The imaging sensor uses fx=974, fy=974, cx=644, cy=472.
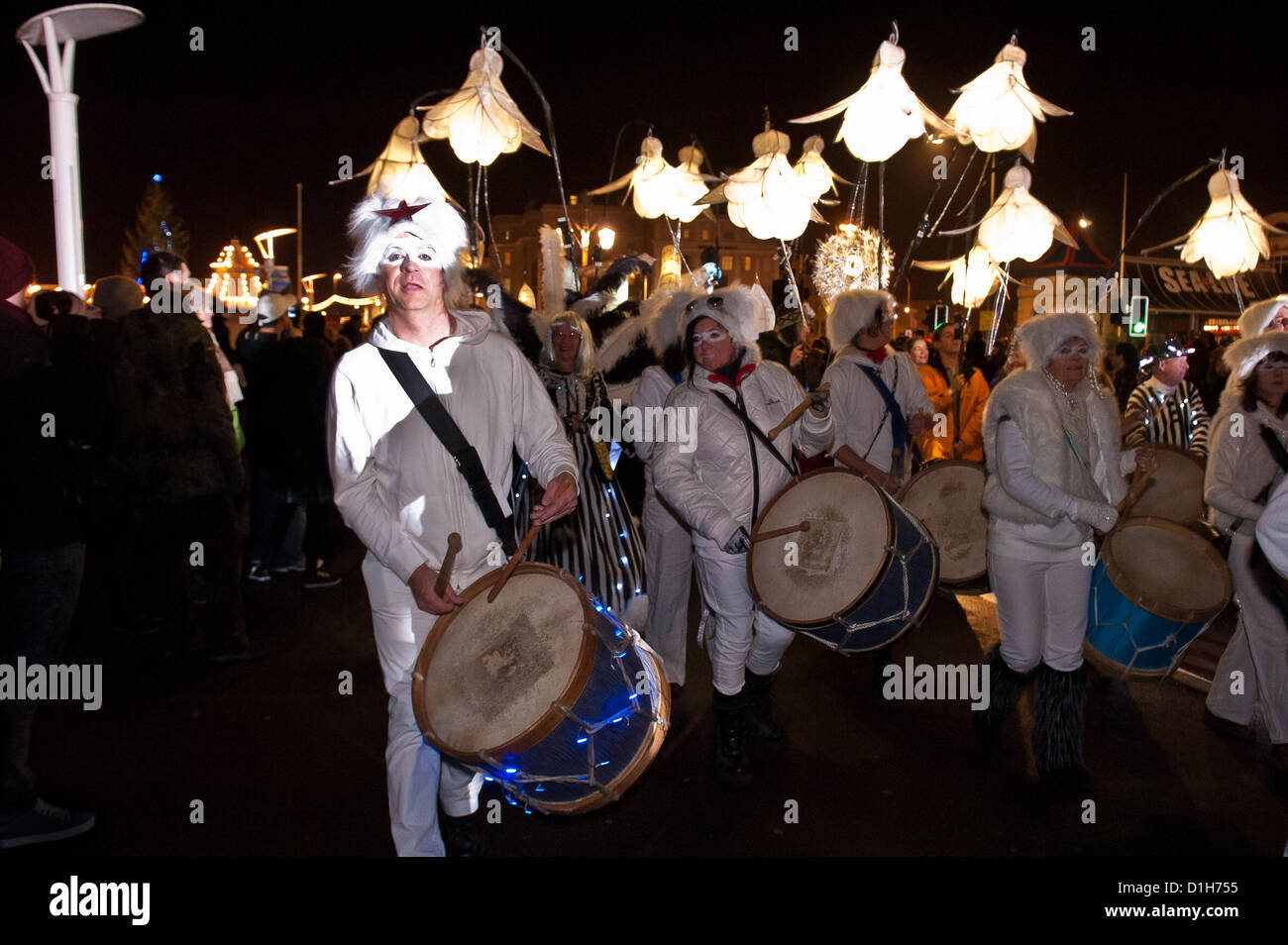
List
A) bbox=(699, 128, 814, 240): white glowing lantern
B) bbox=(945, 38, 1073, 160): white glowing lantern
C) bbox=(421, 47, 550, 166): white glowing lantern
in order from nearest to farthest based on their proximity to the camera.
→ bbox=(945, 38, 1073, 160): white glowing lantern, bbox=(421, 47, 550, 166): white glowing lantern, bbox=(699, 128, 814, 240): white glowing lantern

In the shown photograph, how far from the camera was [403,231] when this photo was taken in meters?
3.06

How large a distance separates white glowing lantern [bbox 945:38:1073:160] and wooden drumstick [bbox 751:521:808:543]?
134 inches

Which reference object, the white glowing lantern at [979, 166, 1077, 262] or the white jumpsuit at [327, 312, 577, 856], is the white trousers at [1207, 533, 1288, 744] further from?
the white jumpsuit at [327, 312, 577, 856]

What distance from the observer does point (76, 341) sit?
18.1ft

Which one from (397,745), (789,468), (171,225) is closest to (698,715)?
(789,468)

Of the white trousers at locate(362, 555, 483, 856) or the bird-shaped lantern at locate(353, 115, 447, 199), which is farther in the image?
the bird-shaped lantern at locate(353, 115, 447, 199)

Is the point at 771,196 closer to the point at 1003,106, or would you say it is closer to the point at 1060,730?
the point at 1003,106

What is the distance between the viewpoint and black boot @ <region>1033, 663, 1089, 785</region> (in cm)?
403

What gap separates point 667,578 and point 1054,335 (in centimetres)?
220

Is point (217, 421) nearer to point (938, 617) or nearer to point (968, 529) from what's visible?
point (968, 529)

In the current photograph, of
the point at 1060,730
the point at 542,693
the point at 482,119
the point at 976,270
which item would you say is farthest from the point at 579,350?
the point at 976,270

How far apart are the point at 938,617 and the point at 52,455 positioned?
5.48 m

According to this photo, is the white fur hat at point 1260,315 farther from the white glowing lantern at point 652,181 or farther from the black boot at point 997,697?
the white glowing lantern at point 652,181

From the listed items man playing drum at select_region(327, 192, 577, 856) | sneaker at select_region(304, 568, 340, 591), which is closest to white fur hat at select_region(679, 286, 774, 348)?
man playing drum at select_region(327, 192, 577, 856)
